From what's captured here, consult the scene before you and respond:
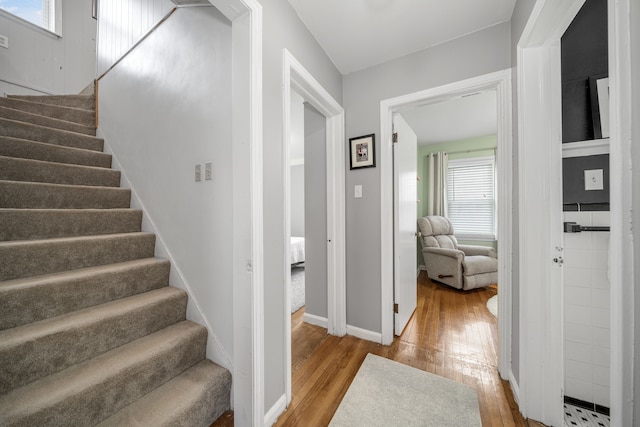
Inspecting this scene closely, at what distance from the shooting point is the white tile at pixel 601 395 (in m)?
1.31

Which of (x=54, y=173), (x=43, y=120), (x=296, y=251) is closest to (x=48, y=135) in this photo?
(x=43, y=120)

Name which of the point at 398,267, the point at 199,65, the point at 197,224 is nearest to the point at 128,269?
the point at 197,224

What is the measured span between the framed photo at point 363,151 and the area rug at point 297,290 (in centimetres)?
182

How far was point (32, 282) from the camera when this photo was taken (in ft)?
3.99

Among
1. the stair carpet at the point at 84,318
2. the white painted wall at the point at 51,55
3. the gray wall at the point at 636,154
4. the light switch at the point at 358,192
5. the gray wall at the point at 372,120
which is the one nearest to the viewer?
the gray wall at the point at 636,154

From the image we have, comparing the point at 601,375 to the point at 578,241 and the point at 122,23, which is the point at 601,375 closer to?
the point at 578,241

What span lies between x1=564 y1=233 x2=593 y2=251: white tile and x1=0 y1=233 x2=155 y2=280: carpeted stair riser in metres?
2.90

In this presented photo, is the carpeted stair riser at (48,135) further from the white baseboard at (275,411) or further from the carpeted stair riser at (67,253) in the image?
the white baseboard at (275,411)

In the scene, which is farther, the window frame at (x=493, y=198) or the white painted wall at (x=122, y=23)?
the window frame at (x=493, y=198)

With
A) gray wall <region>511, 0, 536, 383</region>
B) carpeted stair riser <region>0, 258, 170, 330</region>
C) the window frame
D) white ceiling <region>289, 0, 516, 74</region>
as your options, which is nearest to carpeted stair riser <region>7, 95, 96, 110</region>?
carpeted stair riser <region>0, 258, 170, 330</region>

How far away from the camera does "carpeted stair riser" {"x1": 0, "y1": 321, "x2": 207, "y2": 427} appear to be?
0.91m

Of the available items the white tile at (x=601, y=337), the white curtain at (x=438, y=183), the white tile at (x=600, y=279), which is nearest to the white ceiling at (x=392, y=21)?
the white tile at (x=600, y=279)

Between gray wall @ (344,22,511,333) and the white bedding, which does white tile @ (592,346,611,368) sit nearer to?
gray wall @ (344,22,511,333)

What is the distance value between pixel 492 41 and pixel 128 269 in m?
Result: 2.96
